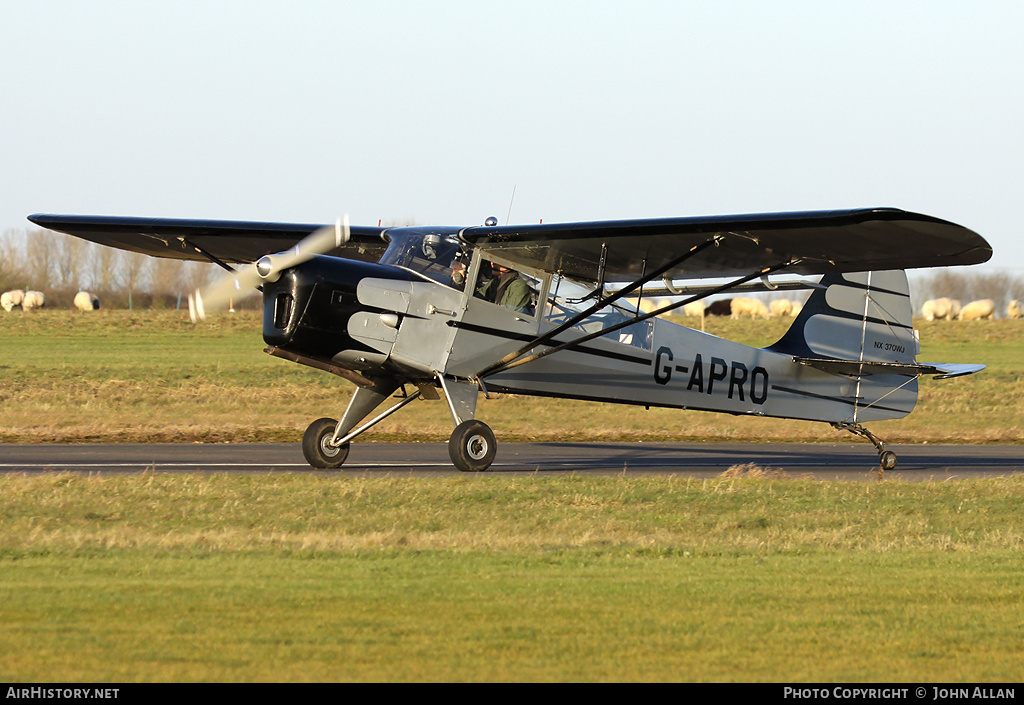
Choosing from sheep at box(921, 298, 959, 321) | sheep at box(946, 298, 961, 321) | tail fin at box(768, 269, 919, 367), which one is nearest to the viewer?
tail fin at box(768, 269, 919, 367)

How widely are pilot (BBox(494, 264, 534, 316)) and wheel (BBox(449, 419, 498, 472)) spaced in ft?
Result: 5.85

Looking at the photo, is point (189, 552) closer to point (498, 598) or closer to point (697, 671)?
point (498, 598)

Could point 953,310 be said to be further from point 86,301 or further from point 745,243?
point 745,243

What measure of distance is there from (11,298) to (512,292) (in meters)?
78.1

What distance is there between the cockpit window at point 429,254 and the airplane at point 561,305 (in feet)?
0.07

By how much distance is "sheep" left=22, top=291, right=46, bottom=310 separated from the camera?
81.8 meters

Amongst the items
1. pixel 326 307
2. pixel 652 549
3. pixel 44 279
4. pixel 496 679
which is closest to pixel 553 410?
pixel 326 307

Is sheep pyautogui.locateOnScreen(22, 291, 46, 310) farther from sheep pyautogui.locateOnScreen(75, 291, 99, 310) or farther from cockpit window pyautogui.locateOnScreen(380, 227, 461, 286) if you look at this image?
cockpit window pyautogui.locateOnScreen(380, 227, 461, 286)

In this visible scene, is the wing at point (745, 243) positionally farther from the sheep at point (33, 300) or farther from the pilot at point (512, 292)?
the sheep at point (33, 300)

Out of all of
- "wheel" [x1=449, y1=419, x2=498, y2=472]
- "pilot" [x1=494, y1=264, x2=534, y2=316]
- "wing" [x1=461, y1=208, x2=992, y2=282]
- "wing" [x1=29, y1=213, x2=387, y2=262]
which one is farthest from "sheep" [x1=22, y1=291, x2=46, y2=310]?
"wing" [x1=461, y1=208, x2=992, y2=282]

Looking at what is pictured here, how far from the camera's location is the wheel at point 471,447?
1466 centimetres

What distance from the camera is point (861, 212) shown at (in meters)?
11.8

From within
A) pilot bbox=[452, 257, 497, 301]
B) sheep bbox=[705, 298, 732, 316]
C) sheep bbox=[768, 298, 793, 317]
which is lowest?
sheep bbox=[705, 298, 732, 316]

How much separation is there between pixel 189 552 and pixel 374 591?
229 centimetres
